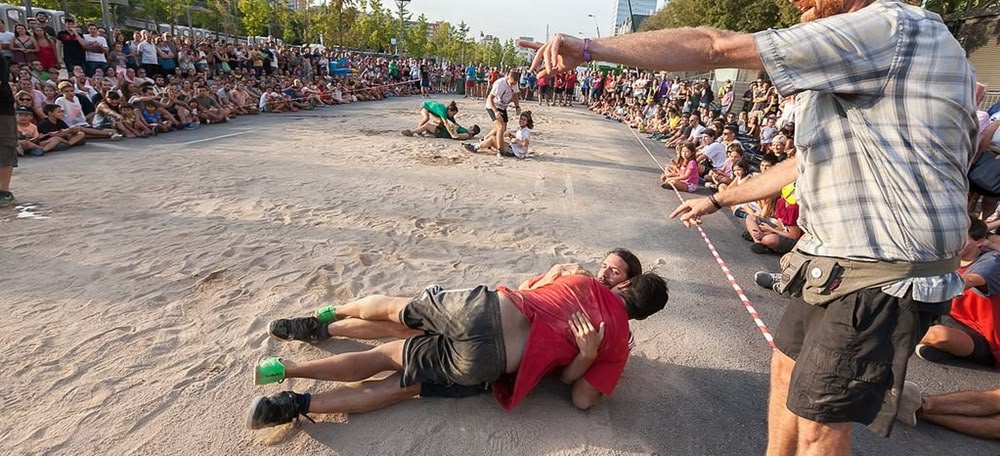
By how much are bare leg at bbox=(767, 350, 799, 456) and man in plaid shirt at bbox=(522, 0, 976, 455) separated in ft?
0.59

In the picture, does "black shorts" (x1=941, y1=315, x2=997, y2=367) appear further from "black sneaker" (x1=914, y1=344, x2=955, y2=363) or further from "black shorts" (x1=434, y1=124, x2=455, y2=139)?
"black shorts" (x1=434, y1=124, x2=455, y2=139)

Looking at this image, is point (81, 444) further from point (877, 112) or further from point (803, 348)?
point (877, 112)

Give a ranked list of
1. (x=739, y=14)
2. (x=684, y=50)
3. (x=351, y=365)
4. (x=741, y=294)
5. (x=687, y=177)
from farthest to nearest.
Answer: (x=739, y=14) → (x=687, y=177) → (x=741, y=294) → (x=351, y=365) → (x=684, y=50)

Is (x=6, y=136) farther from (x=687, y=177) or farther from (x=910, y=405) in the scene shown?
(x=687, y=177)

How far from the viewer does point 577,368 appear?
2816 mm

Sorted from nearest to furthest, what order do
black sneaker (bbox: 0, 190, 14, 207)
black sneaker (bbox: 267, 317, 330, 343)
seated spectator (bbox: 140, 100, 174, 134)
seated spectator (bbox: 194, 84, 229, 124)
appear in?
black sneaker (bbox: 267, 317, 330, 343) < black sneaker (bbox: 0, 190, 14, 207) < seated spectator (bbox: 140, 100, 174, 134) < seated spectator (bbox: 194, 84, 229, 124)

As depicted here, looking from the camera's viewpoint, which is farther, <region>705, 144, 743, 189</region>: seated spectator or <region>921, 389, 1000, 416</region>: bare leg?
<region>705, 144, 743, 189</region>: seated spectator

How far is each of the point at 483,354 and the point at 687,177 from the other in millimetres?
6940

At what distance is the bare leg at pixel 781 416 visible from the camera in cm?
198

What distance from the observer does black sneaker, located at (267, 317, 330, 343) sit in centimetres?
323

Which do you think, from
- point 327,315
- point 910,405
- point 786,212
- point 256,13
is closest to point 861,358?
point 910,405

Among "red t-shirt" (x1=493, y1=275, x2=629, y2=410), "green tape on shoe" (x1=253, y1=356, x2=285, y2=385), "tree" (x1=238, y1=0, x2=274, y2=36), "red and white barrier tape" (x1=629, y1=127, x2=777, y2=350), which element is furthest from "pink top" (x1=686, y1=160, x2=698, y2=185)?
"tree" (x1=238, y1=0, x2=274, y2=36)

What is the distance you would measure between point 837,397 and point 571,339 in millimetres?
1281

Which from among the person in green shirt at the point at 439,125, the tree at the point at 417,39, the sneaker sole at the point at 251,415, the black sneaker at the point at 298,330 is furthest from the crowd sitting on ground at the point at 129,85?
the tree at the point at 417,39
